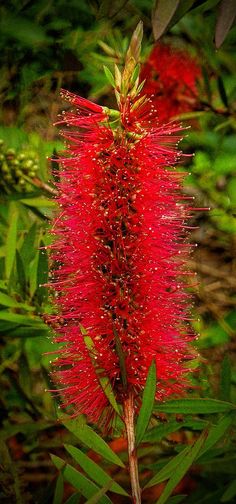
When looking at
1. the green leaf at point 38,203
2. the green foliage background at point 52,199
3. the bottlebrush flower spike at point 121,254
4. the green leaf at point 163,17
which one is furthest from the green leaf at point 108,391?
the green leaf at point 38,203

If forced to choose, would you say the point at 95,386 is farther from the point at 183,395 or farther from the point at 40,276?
the point at 40,276

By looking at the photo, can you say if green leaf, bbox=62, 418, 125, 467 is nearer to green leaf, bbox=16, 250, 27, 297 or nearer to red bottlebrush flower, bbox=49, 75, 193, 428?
red bottlebrush flower, bbox=49, 75, 193, 428

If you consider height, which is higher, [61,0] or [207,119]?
[61,0]

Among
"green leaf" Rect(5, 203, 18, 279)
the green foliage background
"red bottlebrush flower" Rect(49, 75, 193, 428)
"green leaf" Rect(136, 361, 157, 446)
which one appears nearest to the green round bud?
the green foliage background

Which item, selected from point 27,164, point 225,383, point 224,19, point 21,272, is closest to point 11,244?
point 21,272

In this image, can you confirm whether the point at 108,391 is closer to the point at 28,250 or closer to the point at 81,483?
the point at 81,483

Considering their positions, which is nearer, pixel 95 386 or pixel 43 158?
pixel 95 386

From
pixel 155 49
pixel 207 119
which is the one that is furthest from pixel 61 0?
pixel 207 119

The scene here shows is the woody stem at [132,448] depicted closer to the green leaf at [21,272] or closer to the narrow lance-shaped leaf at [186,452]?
the narrow lance-shaped leaf at [186,452]
